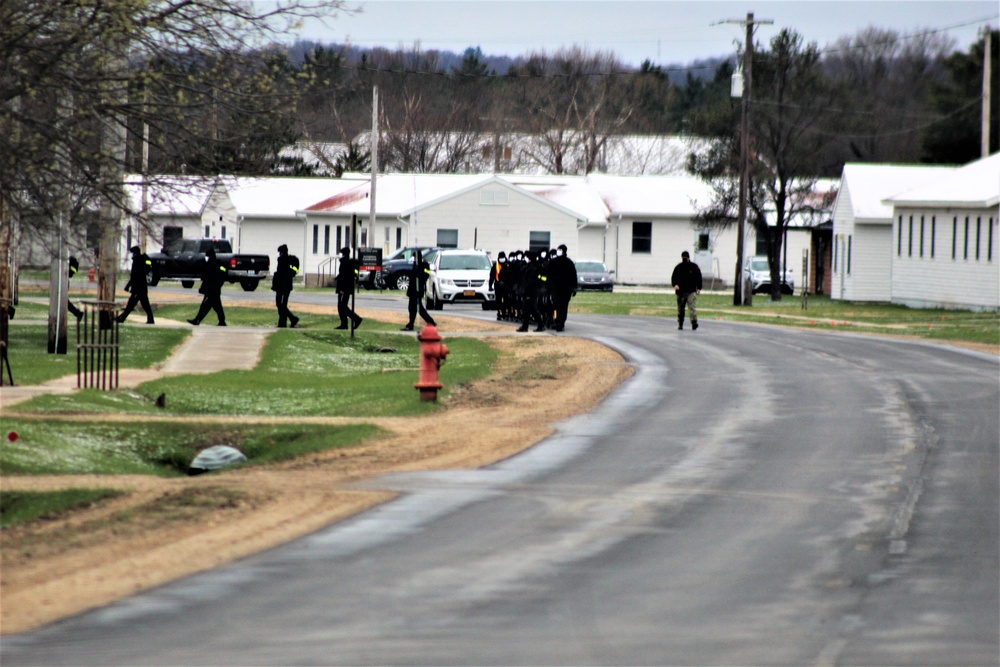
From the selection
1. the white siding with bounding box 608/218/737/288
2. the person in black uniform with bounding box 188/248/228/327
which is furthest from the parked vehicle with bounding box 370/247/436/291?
the person in black uniform with bounding box 188/248/228/327

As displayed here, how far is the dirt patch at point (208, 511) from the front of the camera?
8312 millimetres

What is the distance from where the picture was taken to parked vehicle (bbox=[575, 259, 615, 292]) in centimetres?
5894

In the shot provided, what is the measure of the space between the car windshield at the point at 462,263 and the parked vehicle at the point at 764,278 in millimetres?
20574

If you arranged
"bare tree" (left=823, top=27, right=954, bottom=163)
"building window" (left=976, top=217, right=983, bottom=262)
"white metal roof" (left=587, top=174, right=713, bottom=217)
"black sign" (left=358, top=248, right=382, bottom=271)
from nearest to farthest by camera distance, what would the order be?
"building window" (left=976, top=217, right=983, bottom=262), "black sign" (left=358, top=248, right=382, bottom=271), "white metal roof" (left=587, top=174, right=713, bottom=217), "bare tree" (left=823, top=27, right=954, bottom=163)

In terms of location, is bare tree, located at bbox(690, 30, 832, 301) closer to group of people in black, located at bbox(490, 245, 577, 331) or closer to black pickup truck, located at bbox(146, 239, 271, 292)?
black pickup truck, located at bbox(146, 239, 271, 292)

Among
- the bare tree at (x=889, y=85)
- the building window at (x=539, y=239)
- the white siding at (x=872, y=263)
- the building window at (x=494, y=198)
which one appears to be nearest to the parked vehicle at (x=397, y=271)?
the building window at (x=494, y=198)

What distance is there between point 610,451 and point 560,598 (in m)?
6.04

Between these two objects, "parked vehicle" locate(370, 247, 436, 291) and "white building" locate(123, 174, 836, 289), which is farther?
"white building" locate(123, 174, 836, 289)

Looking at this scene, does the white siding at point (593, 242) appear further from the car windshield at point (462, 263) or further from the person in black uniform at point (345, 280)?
the person in black uniform at point (345, 280)

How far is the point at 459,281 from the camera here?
43438 millimetres

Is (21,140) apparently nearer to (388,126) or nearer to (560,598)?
(560,598)

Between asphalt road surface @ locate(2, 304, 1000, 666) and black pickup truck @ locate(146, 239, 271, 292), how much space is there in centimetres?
3989

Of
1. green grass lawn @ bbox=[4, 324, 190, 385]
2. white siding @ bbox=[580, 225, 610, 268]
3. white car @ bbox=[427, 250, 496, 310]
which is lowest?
green grass lawn @ bbox=[4, 324, 190, 385]

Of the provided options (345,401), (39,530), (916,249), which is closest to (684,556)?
(39,530)
